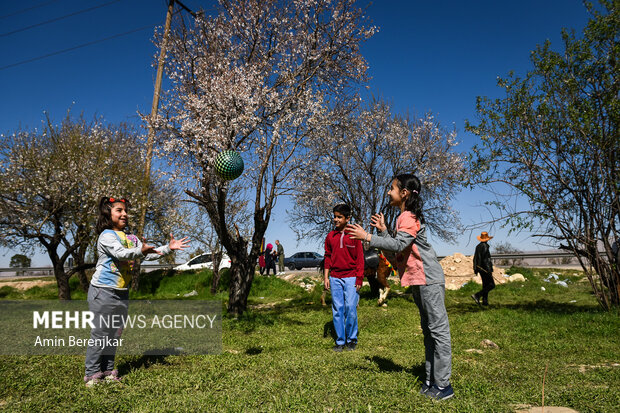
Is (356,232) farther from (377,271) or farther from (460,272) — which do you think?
(460,272)

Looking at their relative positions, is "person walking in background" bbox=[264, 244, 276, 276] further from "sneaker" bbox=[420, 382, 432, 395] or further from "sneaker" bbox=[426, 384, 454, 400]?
"sneaker" bbox=[426, 384, 454, 400]

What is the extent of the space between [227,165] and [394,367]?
372 cm

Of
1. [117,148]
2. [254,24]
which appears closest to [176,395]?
[254,24]

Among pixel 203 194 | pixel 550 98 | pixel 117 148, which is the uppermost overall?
pixel 117 148

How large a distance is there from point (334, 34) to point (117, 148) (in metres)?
9.51

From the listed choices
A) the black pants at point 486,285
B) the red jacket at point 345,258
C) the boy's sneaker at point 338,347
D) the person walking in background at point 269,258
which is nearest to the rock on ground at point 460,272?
the black pants at point 486,285

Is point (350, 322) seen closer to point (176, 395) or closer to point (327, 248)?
point (327, 248)

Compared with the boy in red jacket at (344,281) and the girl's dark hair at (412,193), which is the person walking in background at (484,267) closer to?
the boy in red jacket at (344,281)

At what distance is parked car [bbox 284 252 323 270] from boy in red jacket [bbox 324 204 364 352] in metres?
24.3

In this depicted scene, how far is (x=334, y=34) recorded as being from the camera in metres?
9.74

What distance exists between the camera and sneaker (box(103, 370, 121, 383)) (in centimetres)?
383

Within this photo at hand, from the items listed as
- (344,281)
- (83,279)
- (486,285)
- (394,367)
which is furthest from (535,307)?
(83,279)

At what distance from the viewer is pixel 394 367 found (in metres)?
4.43

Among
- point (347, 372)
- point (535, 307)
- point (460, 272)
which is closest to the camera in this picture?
point (347, 372)
